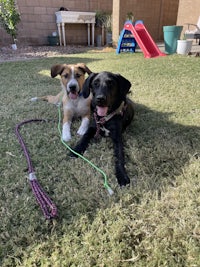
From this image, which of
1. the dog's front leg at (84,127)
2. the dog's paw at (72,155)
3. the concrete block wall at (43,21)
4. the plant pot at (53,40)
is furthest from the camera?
the plant pot at (53,40)

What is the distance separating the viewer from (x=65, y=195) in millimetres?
1854

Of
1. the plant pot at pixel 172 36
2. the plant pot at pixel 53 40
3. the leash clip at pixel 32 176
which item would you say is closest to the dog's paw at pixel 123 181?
the leash clip at pixel 32 176

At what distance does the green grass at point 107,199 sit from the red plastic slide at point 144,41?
5998 mm

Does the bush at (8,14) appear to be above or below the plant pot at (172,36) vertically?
above

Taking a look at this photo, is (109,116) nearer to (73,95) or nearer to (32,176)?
(73,95)

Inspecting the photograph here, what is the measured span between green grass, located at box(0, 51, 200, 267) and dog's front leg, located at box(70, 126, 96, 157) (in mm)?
81

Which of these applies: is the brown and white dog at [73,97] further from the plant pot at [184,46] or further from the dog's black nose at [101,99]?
the plant pot at [184,46]

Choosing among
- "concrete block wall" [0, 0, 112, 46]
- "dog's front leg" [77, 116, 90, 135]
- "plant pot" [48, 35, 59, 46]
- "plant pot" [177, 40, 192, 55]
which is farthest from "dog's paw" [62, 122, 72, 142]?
"plant pot" [48, 35, 59, 46]

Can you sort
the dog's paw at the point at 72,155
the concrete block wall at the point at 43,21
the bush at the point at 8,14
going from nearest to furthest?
the dog's paw at the point at 72,155 → the bush at the point at 8,14 → the concrete block wall at the point at 43,21

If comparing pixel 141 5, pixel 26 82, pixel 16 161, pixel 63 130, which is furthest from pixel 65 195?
pixel 141 5

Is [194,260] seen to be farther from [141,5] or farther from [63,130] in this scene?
[141,5]

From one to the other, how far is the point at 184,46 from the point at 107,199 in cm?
833

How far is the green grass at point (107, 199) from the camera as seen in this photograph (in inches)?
54.7

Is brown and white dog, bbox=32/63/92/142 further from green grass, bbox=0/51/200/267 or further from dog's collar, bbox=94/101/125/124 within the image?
dog's collar, bbox=94/101/125/124
